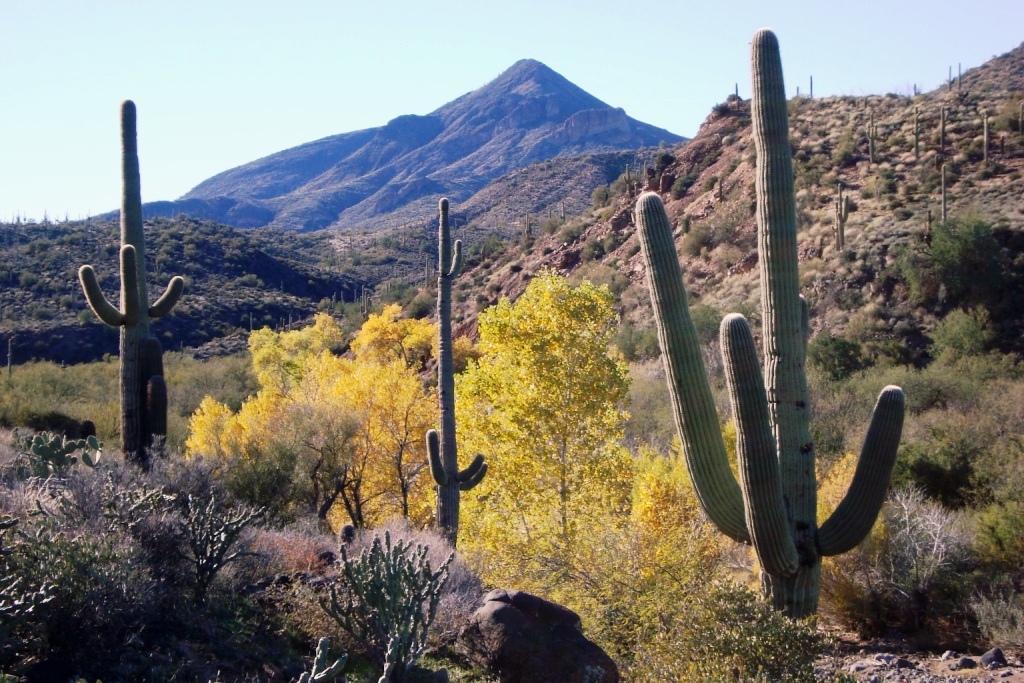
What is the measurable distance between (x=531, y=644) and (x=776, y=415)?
2902 mm

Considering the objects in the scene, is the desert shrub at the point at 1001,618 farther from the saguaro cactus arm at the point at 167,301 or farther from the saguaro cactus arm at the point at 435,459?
the saguaro cactus arm at the point at 167,301

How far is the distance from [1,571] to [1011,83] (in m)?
67.0

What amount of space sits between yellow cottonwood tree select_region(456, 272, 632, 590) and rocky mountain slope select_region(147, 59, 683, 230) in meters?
86.5

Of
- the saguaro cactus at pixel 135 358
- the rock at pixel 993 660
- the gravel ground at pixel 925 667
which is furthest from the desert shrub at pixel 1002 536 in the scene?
the saguaro cactus at pixel 135 358

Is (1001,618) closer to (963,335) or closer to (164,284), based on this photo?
(963,335)

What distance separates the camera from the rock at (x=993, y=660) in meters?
10.1

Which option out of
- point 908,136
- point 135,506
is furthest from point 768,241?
point 908,136

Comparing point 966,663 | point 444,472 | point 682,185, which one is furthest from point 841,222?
point 966,663

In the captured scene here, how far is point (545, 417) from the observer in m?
13.9

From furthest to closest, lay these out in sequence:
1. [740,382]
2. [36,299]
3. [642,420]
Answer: [36,299]
[642,420]
[740,382]

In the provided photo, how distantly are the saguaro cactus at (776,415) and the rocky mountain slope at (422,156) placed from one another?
306ft

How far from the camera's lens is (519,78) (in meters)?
179

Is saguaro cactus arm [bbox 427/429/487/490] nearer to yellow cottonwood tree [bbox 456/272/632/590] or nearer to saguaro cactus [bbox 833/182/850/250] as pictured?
yellow cottonwood tree [bbox 456/272/632/590]

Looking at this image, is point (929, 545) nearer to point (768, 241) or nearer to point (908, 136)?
point (768, 241)
